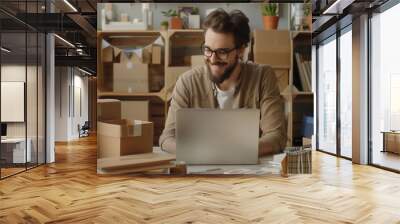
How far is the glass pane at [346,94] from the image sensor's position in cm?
862

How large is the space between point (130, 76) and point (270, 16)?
2.25 metres

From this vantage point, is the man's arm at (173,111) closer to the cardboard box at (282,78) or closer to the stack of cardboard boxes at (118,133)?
the stack of cardboard boxes at (118,133)

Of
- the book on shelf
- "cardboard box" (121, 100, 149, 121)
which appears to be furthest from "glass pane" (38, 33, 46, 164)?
the book on shelf

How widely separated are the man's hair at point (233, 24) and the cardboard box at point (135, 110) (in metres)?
1.55

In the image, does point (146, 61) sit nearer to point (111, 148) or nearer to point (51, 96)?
point (111, 148)

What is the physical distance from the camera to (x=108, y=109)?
6180mm

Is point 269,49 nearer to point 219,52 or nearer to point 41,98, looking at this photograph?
point 219,52

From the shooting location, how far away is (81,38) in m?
12.6

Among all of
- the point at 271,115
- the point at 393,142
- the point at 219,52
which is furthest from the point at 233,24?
the point at 393,142

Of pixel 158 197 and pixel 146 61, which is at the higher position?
pixel 146 61

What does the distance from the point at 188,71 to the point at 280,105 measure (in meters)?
1.45

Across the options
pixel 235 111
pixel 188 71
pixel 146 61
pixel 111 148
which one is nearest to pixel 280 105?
pixel 235 111

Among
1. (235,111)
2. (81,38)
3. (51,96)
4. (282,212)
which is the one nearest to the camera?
(282,212)

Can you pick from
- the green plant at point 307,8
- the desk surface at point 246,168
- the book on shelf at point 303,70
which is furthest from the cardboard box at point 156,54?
the green plant at point 307,8
